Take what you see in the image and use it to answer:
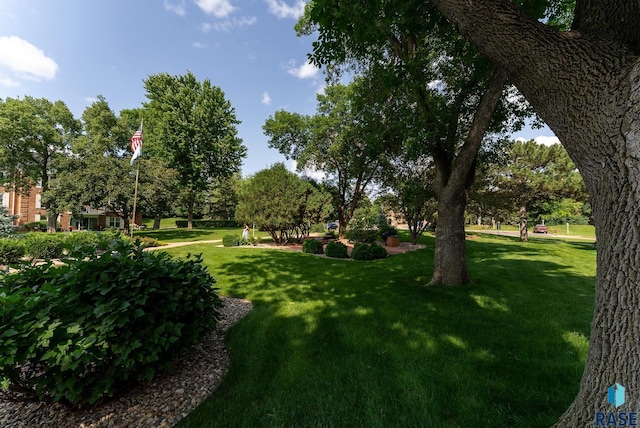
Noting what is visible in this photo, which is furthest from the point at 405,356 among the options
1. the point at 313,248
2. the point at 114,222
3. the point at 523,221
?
the point at 114,222

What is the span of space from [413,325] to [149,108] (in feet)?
126

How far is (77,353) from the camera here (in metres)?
2.15

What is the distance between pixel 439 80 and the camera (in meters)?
7.52

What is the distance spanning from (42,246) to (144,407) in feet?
41.1

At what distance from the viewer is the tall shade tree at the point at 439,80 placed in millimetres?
4684

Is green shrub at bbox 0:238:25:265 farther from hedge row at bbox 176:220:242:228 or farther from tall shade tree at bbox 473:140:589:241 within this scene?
hedge row at bbox 176:220:242:228

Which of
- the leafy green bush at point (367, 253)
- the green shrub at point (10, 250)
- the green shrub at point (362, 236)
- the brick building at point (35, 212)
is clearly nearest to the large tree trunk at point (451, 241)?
the leafy green bush at point (367, 253)

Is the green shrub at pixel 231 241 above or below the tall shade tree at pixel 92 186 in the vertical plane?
below

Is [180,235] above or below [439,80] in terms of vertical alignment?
below

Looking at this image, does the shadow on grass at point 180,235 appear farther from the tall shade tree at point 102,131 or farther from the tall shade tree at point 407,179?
the tall shade tree at point 407,179

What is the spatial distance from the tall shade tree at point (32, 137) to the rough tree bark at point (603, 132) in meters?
29.8

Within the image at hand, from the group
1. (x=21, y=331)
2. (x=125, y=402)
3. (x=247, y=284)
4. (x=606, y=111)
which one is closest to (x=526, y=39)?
(x=606, y=111)

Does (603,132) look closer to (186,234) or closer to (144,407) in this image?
(144,407)

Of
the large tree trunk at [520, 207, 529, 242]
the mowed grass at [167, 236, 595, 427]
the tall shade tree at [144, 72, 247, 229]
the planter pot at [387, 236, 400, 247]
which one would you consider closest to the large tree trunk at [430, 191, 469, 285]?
the mowed grass at [167, 236, 595, 427]
